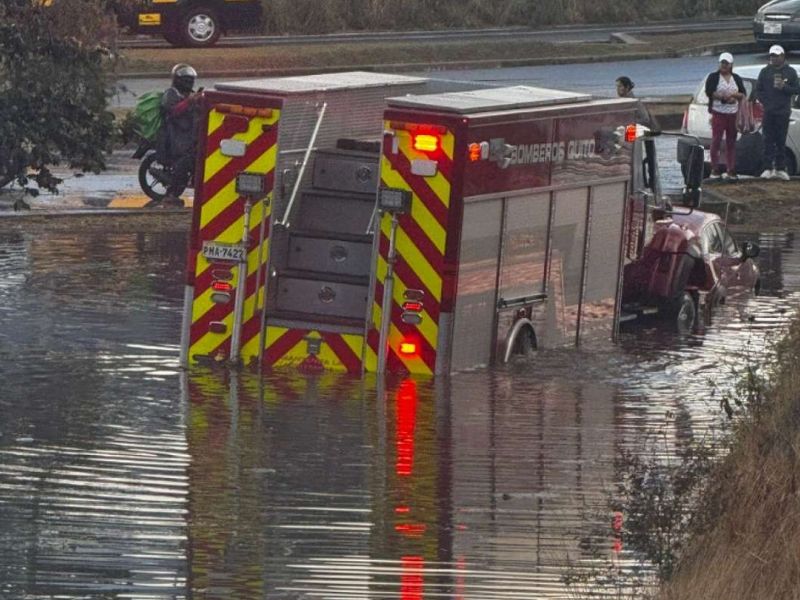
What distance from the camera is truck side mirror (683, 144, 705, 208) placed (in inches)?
680

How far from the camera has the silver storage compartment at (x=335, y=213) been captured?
49.1 feet

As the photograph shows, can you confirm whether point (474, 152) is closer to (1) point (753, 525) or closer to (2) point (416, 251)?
(2) point (416, 251)

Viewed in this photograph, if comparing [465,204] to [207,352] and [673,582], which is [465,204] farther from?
[673,582]

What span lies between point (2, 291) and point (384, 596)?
9481 mm

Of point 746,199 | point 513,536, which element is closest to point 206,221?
point 513,536

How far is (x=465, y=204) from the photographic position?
14.3 metres

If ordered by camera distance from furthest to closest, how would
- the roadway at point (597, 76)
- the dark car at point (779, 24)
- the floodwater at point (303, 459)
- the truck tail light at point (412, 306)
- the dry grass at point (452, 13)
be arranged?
the dry grass at point (452, 13)
the dark car at point (779, 24)
the roadway at point (597, 76)
the truck tail light at point (412, 306)
the floodwater at point (303, 459)

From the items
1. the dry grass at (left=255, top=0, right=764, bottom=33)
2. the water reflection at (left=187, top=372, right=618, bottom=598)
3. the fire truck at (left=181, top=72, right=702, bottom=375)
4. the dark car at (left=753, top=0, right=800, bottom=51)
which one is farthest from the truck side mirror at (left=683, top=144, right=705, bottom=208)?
the dry grass at (left=255, top=0, right=764, bottom=33)

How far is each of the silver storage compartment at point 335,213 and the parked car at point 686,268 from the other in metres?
3.34

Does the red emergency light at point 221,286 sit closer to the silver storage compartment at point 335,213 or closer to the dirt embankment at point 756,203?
the silver storage compartment at point 335,213

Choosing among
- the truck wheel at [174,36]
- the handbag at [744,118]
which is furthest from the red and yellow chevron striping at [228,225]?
the truck wheel at [174,36]

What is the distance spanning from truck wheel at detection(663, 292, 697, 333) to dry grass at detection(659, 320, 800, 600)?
670 cm

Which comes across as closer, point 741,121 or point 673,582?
point 673,582

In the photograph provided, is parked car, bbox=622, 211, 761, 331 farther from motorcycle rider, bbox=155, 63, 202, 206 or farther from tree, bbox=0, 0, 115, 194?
tree, bbox=0, 0, 115, 194
